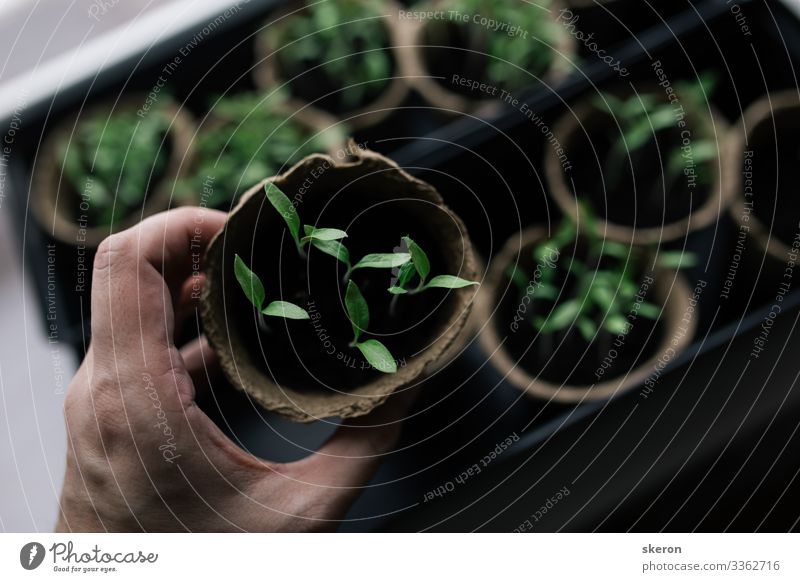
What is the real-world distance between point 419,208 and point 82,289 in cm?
33

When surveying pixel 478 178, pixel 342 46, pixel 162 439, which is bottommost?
pixel 162 439

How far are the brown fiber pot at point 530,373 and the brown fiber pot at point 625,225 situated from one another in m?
0.03

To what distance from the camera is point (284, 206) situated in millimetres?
419

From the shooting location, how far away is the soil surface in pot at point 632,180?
2.10 feet

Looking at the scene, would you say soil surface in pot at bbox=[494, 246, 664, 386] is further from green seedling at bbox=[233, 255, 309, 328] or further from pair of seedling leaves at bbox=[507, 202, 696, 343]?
green seedling at bbox=[233, 255, 309, 328]

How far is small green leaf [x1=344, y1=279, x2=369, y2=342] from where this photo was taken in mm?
448

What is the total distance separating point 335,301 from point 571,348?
0.23m

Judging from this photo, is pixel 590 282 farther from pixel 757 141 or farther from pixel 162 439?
pixel 162 439

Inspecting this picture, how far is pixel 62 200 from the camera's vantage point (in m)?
0.64

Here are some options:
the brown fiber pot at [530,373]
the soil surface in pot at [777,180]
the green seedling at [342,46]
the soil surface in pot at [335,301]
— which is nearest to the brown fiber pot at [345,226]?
the soil surface in pot at [335,301]

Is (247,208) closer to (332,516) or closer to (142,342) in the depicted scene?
(142,342)

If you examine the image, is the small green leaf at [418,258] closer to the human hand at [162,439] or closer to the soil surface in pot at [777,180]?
the human hand at [162,439]

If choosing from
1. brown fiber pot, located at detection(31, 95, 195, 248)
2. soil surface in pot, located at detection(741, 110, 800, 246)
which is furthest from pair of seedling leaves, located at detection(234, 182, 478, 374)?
soil surface in pot, located at detection(741, 110, 800, 246)

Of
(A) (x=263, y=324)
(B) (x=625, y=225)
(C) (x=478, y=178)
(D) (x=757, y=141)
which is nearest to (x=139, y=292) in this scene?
(A) (x=263, y=324)
